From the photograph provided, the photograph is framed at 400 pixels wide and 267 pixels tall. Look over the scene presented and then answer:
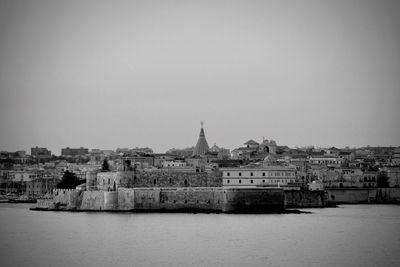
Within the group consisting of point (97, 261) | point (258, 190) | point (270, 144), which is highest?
point (270, 144)

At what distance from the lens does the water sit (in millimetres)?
34406

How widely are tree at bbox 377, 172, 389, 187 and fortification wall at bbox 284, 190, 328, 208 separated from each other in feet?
50.0

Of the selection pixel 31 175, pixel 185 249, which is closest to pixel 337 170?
pixel 31 175

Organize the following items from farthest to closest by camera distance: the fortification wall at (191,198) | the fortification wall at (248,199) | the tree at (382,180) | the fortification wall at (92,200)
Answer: the tree at (382,180)
the fortification wall at (92,200)
the fortification wall at (191,198)
the fortification wall at (248,199)

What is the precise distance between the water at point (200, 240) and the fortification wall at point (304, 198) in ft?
20.5

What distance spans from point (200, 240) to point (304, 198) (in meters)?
23.4

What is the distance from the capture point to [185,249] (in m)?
37.5

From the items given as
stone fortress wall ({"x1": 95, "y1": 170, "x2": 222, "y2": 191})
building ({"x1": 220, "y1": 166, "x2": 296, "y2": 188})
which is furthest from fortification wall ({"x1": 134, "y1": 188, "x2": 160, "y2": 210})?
building ({"x1": 220, "y1": 166, "x2": 296, "y2": 188})

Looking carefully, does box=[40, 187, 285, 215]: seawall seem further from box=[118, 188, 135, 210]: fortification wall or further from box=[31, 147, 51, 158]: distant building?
box=[31, 147, 51, 158]: distant building

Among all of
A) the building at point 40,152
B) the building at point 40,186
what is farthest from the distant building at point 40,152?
the building at point 40,186

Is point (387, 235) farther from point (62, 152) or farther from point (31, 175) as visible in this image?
point (62, 152)

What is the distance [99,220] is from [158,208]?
6380mm

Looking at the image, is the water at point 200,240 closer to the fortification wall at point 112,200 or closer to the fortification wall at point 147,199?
the fortification wall at point 147,199

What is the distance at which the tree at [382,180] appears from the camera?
78688 millimetres
